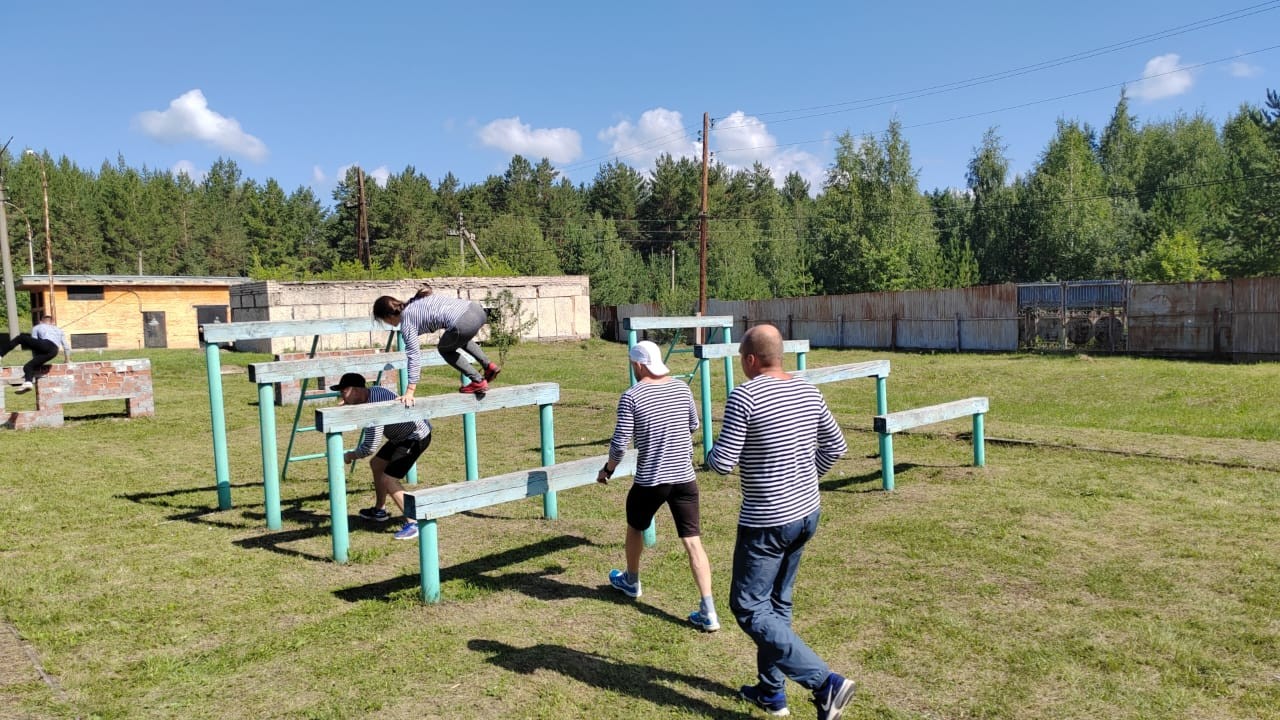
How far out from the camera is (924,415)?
9422 millimetres

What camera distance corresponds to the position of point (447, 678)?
4559mm

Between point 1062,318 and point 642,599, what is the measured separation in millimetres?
25256

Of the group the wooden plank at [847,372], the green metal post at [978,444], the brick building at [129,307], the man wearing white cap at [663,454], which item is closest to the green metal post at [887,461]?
the wooden plank at [847,372]

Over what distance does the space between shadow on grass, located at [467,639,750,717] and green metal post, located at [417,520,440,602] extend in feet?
2.58

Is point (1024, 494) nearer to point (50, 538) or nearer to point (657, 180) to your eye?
point (50, 538)

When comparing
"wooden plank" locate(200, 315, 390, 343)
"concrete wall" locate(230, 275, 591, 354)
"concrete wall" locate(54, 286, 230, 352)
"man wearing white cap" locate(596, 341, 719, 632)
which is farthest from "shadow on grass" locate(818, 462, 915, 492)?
"concrete wall" locate(54, 286, 230, 352)

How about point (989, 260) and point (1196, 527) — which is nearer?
point (1196, 527)

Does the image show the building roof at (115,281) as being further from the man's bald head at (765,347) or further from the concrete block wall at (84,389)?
the man's bald head at (765,347)

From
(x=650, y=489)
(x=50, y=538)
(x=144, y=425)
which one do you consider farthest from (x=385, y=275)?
(x=650, y=489)

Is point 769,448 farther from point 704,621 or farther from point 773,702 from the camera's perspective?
point 704,621

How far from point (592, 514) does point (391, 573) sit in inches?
88.9

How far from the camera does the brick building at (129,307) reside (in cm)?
3872

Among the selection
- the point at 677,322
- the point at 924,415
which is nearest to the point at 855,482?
the point at 924,415

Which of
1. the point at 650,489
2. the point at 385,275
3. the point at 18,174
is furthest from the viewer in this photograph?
the point at 18,174
